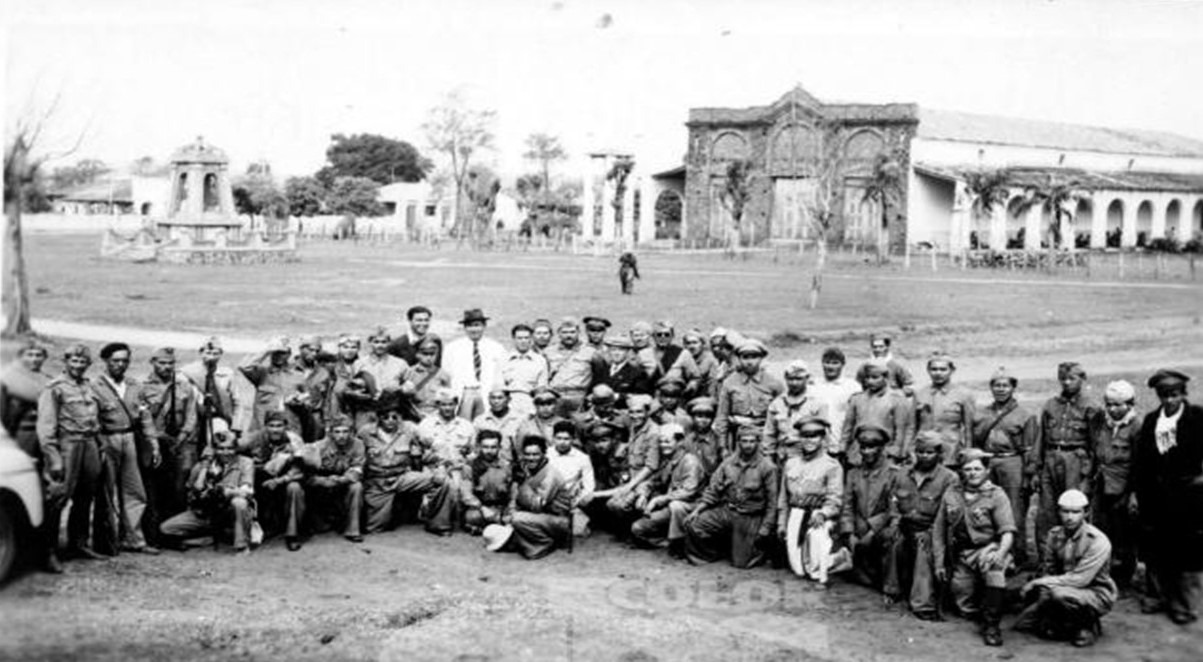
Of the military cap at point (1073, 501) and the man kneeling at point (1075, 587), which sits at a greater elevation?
the military cap at point (1073, 501)

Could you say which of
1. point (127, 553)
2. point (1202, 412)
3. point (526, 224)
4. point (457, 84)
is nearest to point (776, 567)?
point (1202, 412)

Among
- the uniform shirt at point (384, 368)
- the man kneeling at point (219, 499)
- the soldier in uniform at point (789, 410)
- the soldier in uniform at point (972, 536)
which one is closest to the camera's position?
the soldier in uniform at point (972, 536)

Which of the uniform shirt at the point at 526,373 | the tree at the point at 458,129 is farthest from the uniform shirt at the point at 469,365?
the tree at the point at 458,129

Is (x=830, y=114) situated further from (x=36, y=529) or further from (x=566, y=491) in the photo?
(x=36, y=529)

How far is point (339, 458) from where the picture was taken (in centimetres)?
769

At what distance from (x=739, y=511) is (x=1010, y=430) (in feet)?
5.99

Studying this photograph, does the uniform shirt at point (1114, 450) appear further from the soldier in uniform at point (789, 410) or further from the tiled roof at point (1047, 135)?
the tiled roof at point (1047, 135)

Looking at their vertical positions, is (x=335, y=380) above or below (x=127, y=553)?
above

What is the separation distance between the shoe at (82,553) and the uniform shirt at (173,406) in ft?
2.79

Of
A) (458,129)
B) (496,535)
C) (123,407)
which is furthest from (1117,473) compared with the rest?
(458,129)

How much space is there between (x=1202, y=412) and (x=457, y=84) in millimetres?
6343

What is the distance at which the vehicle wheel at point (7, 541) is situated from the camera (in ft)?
20.5

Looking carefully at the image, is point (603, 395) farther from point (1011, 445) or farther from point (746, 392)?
point (1011, 445)

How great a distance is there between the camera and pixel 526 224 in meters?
22.2
